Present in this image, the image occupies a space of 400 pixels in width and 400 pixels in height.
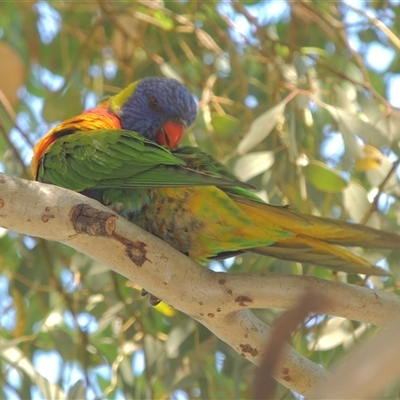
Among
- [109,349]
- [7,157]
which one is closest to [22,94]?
[7,157]

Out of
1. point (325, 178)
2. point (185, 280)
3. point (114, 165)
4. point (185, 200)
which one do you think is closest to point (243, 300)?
point (185, 280)

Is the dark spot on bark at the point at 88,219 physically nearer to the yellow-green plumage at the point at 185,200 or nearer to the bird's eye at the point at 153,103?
the yellow-green plumage at the point at 185,200

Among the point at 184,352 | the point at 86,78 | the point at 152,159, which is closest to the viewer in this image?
the point at 152,159

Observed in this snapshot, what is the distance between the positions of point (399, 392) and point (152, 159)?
28.0 inches

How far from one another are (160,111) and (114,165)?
433 millimetres

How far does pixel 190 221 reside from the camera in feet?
3.93

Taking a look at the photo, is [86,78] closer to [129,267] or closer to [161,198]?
[161,198]

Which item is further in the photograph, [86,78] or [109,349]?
[86,78]

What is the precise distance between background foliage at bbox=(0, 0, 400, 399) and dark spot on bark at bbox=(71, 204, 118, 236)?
19.7 inches

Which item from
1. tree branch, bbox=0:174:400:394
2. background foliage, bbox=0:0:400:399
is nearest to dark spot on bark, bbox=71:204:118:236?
tree branch, bbox=0:174:400:394

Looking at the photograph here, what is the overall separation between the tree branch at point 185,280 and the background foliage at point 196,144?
0.29m

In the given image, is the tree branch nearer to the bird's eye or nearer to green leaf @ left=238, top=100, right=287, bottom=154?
green leaf @ left=238, top=100, right=287, bottom=154

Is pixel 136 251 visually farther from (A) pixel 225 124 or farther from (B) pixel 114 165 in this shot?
(A) pixel 225 124

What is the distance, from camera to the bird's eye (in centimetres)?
160
